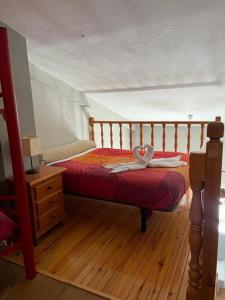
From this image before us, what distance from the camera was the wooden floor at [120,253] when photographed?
1.49m

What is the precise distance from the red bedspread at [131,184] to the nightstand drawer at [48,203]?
0.82 feet

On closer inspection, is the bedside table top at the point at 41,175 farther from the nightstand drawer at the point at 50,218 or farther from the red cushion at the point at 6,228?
the red cushion at the point at 6,228

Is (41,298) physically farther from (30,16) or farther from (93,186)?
(30,16)

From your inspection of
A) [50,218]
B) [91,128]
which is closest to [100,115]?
[91,128]

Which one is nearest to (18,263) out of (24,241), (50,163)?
(24,241)

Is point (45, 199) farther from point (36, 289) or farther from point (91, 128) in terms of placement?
point (91, 128)

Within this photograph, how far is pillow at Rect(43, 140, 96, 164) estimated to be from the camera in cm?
287

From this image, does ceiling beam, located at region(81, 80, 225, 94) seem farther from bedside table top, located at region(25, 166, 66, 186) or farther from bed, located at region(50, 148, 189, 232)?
bedside table top, located at region(25, 166, 66, 186)

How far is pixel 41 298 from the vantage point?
141 cm

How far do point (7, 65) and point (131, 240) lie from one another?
1.70 m

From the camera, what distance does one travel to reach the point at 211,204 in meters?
0.95

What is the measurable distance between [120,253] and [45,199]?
0.82 m

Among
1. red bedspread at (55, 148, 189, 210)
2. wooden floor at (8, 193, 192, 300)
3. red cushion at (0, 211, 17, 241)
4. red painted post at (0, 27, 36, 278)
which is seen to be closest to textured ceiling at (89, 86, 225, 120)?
red bedspread at (55, 148, 189, 210)

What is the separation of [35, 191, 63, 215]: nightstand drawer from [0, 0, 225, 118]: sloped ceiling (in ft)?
5.37
